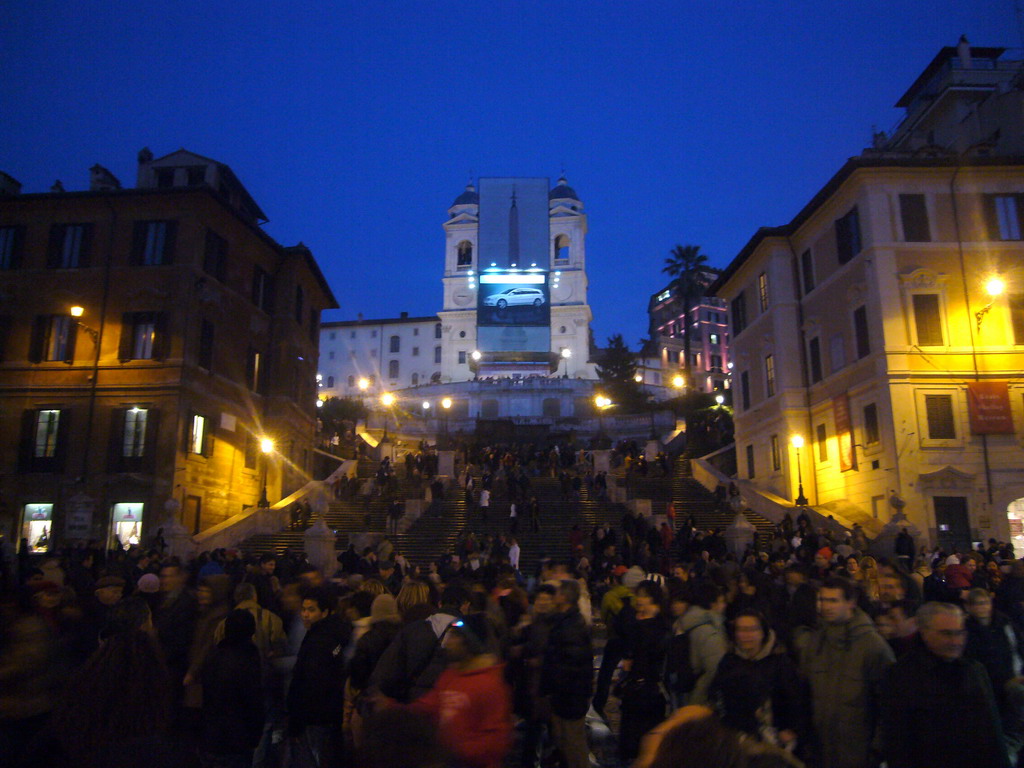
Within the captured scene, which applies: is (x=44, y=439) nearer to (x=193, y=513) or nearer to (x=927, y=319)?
(x=193, y=513)

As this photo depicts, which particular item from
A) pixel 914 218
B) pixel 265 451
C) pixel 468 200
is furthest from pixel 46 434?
pixel 468 200

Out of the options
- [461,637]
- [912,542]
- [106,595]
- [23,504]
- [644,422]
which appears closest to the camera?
[461,637]

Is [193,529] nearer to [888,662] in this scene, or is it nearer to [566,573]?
[566,573]

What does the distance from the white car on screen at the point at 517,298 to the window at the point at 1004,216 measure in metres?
49.2

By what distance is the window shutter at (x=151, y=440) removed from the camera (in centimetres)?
2819

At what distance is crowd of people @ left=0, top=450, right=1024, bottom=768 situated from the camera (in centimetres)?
445

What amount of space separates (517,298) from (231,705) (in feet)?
233

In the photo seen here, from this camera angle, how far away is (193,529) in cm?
2934

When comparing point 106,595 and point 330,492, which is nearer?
point 106,595

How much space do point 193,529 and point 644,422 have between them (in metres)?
35.4

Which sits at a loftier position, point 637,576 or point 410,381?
point 410,381

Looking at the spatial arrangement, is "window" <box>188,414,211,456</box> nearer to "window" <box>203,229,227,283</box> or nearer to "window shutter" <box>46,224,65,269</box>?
"window" <box>203,229,227,283</box>

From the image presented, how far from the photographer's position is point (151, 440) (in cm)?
2845

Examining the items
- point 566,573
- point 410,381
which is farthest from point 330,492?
point 410,381
